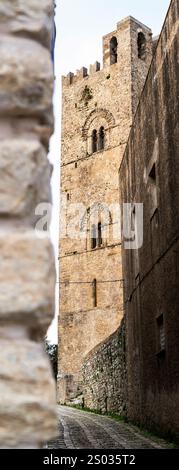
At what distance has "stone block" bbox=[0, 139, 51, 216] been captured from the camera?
5.24 feet

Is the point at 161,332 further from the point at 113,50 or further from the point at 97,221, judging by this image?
the point at 113,50

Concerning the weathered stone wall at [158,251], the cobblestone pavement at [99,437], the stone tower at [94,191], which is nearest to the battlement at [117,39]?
the stone tower at [94,191]

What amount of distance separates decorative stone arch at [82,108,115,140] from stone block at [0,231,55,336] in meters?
30.8

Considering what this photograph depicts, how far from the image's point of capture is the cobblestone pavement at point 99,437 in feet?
30.0

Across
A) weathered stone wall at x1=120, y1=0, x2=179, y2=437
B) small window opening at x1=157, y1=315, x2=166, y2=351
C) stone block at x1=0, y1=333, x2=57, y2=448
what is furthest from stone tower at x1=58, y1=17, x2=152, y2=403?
stone block at x1=0, y1=333, x2=57, y2=448

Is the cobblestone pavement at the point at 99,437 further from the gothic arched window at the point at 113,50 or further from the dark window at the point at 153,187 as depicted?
the gothic arched window at the point at 113,50

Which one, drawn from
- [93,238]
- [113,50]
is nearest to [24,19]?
[93,238]

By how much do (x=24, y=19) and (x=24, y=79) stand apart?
189mm

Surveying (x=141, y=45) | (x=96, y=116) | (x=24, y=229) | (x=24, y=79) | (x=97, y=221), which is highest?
(x=141, y=45)

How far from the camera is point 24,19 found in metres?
1.71

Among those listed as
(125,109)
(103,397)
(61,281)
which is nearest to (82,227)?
(61,281)

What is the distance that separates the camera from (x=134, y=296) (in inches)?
563

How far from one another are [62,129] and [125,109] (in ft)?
15.3

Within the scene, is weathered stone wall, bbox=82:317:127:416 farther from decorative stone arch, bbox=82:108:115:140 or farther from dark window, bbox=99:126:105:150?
decorative stone arch, bbox=82:108:115:140
